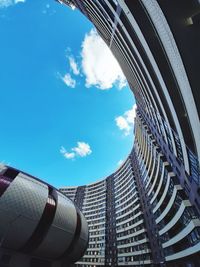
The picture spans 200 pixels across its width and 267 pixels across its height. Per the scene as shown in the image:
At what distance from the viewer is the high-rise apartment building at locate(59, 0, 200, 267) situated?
38.2 feet

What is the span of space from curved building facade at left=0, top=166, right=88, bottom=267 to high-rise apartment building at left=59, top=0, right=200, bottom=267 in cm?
1882

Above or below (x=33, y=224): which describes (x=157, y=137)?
above

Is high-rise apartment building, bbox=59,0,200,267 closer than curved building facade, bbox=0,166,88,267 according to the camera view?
Yes

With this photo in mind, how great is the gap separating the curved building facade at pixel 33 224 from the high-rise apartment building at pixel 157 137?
1882cm

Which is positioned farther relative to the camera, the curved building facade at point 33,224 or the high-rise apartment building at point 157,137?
the curved building facade at point 33,224

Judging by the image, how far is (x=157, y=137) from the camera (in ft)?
124

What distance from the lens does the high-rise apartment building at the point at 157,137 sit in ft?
38.2

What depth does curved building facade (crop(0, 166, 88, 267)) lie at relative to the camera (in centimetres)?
2281

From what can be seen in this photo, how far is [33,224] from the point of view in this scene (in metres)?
23.8

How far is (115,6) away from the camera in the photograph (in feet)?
61.3

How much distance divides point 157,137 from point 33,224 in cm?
2727

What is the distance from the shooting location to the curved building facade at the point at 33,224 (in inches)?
898

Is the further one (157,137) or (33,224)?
(157,137)

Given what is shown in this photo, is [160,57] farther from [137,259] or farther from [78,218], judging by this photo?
[137,259]
